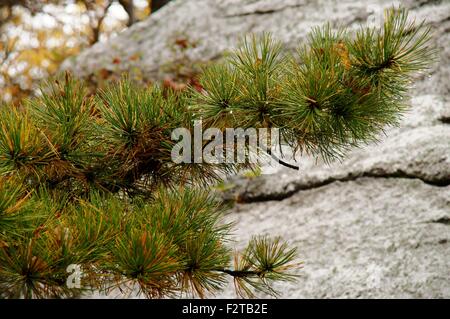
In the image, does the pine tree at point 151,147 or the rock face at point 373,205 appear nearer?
the pine tree at point 151,147

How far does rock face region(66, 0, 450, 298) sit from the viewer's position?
2.25 metres

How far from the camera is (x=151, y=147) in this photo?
50.8 inches

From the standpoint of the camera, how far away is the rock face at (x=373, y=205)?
7.39ft

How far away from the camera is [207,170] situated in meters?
1.40

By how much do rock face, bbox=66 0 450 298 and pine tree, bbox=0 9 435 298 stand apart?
0.71 metres

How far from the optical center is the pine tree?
108cm

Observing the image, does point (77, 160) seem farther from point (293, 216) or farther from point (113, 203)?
point (293, 216)

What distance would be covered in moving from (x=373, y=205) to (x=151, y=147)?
1491mm

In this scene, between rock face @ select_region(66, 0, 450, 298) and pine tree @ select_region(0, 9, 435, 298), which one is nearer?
pine tree @ select_region(0, 9, 435, 298)

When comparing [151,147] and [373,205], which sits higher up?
[151,147]

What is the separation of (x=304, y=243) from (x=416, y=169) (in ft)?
1.99

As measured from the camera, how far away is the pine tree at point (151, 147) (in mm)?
1082

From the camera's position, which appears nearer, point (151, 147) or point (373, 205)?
point (151, 147)

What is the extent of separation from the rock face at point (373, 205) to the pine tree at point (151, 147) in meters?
0.71
